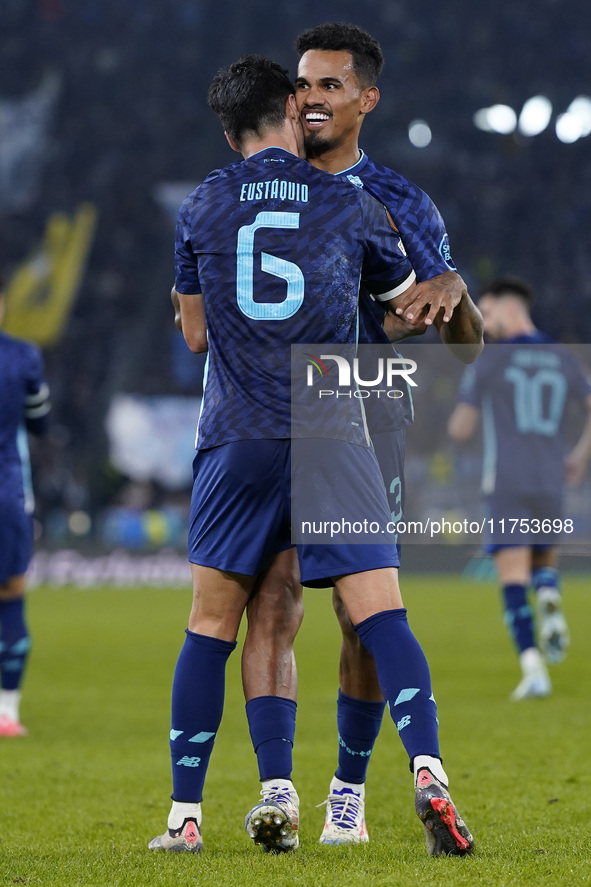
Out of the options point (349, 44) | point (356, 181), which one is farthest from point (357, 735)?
point (349, 44)

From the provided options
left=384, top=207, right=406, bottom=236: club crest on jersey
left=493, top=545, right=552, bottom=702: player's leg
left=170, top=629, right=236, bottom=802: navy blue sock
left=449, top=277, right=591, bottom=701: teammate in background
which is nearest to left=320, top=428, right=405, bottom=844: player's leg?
left=170, top=629, right=236, bottom=802: navy blue sock

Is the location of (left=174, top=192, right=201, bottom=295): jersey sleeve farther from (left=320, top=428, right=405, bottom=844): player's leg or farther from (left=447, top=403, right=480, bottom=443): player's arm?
(left=447, top=403, right=480, bottom=443): player's arm

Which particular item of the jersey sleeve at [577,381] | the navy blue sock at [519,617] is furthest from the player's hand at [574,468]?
the navy blue sock at [519,617]

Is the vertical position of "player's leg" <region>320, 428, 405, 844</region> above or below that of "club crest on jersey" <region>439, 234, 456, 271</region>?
below

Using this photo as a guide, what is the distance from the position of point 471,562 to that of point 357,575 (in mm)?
15915

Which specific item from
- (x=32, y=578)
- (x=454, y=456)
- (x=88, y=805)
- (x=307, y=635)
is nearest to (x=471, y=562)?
(x=454, y=456)

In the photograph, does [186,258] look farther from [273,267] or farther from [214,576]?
[214,576]

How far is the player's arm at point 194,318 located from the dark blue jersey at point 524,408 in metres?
3.95

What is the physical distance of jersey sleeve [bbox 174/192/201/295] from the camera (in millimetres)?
2727

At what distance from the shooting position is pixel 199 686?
2740 mm

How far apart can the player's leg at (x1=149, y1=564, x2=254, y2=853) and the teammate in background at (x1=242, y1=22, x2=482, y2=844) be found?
121 mm

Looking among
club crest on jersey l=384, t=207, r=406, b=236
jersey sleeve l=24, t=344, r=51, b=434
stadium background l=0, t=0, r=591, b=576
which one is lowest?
club crest on jersey l=384, t=207, r=406, b=236

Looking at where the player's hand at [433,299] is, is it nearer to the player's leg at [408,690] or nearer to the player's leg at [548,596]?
the player's leg at [408,690]

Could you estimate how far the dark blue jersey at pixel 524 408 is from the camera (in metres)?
6.59
